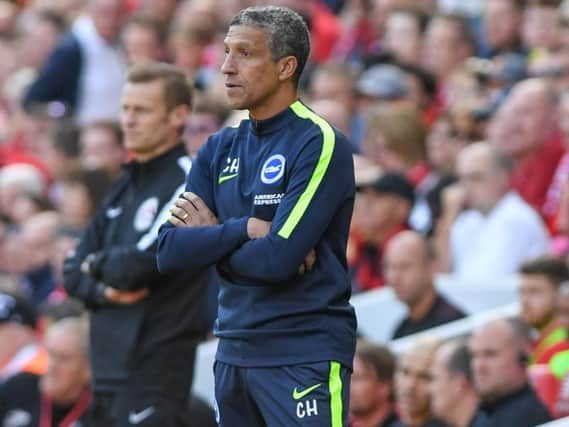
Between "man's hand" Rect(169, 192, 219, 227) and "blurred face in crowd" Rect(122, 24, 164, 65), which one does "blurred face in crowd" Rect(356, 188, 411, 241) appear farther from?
"man's hand" Rect(169, 192, 219, 227)

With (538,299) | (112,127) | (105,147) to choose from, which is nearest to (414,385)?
(538,299)

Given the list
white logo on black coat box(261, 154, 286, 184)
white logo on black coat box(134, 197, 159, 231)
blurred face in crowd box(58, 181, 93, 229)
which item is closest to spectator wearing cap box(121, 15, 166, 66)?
blurred face in crowd box(58, 181, 93, 229)

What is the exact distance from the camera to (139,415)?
23.1ft

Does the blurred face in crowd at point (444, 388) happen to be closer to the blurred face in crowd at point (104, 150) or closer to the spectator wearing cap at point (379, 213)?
the spectator wearing cap at point (379, 213)

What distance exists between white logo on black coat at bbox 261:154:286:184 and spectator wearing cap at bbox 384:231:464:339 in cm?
421

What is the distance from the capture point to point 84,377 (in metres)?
9.26

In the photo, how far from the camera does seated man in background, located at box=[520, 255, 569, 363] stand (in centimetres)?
903

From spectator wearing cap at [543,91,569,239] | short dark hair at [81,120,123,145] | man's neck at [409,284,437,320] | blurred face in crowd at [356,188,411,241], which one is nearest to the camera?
man's neck at [409,284,437,320]

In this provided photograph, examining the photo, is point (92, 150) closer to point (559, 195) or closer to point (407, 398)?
point (559, 195)

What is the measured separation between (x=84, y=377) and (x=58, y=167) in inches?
191

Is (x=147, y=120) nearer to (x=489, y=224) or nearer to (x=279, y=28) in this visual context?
(x=279, y=28)

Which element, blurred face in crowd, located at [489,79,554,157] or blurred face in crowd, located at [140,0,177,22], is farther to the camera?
blurred face in crowd, located at [140,0,177,22]

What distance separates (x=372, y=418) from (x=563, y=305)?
1208 mm

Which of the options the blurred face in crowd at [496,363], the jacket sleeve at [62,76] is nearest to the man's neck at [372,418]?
the blurred face in crowd at [496,363]
